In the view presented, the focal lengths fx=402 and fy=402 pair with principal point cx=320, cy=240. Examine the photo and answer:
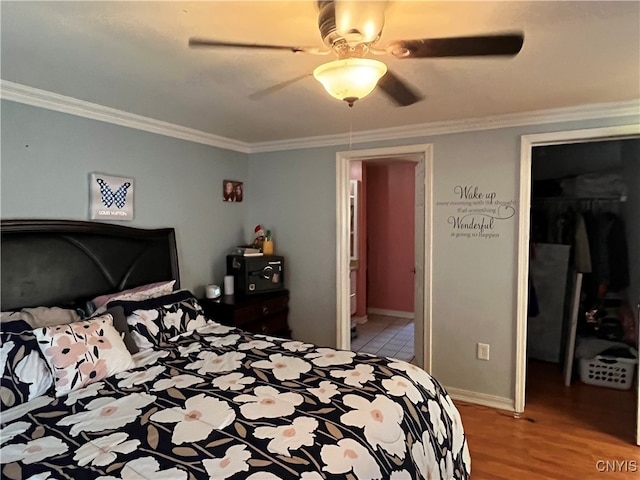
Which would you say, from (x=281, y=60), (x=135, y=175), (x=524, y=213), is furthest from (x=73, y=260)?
(x=524, y=213)

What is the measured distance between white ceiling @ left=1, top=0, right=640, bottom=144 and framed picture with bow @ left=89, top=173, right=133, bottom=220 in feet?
1.67

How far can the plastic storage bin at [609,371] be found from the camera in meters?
3.53

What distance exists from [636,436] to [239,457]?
2.82m

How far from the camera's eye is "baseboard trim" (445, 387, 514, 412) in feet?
10.4

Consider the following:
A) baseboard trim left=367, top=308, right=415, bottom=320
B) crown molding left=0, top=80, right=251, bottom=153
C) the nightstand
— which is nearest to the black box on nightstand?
the nightstand

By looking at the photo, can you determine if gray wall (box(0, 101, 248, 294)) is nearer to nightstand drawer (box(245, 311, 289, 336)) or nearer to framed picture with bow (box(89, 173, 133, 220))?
framed picture with bow (box(89, 173, 133, 220))

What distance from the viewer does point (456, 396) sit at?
11.0ft

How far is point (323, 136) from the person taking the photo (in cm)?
373

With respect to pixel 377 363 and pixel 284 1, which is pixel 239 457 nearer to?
pixel 377 363

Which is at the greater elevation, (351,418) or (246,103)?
(246,103)

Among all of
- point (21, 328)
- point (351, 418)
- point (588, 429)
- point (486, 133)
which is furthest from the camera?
point (486, 133)

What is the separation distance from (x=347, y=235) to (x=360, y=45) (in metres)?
2.43

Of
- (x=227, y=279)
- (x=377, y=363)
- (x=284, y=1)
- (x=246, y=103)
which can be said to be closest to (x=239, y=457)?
(x=377, y=363)

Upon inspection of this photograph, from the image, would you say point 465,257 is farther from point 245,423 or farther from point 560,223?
point 245,423
